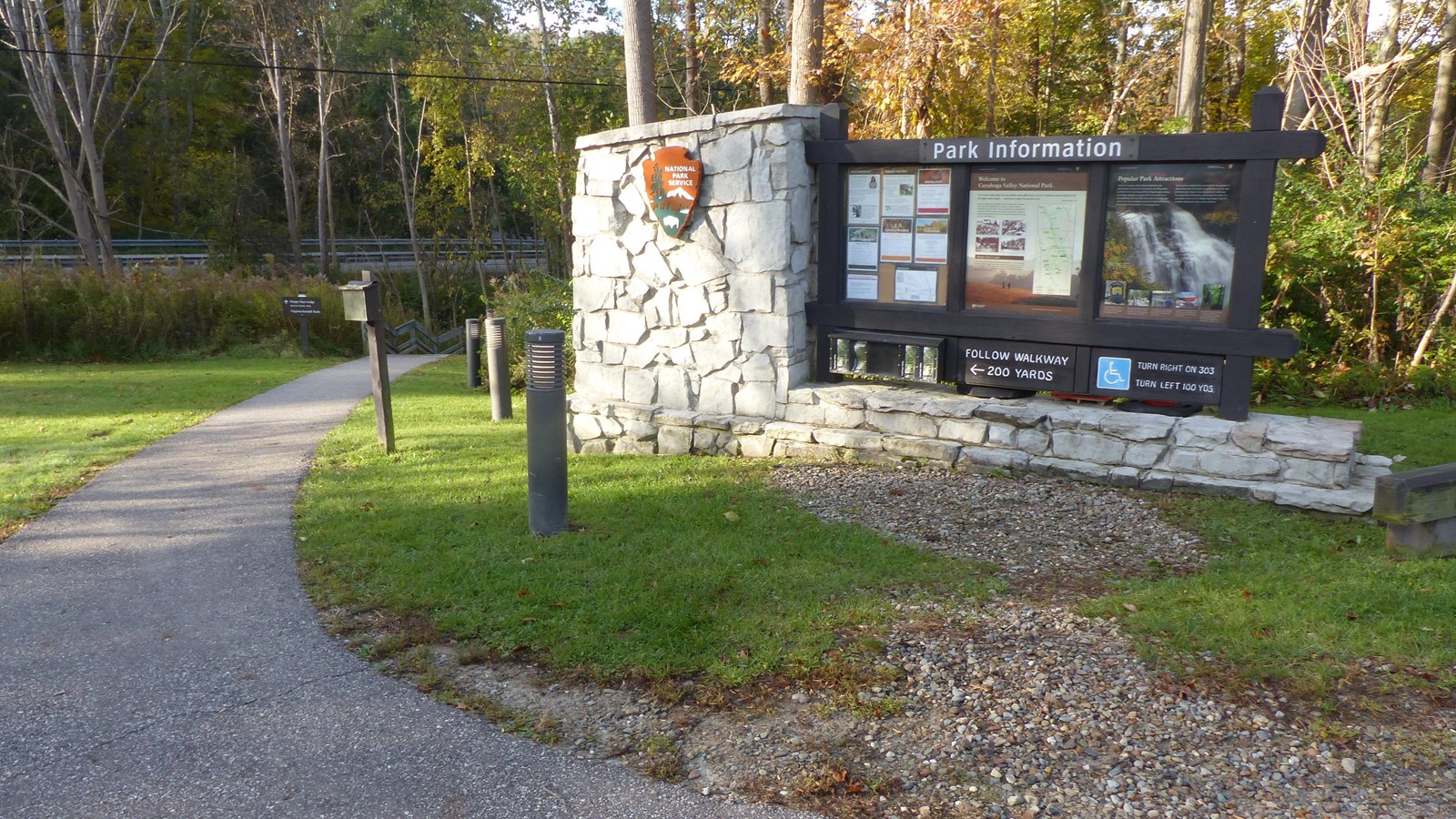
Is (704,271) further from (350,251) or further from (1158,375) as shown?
(350,251)

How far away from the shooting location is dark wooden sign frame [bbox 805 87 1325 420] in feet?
20.9

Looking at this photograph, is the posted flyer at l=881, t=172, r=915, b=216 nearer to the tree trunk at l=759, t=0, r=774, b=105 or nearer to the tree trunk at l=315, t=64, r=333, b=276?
the tree trunk at l=759, t=0, r=774, b=105

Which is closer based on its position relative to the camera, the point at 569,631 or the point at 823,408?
the point at 569,631

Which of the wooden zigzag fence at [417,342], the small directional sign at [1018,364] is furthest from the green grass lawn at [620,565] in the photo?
the wooden zigzag fence at [417,342]

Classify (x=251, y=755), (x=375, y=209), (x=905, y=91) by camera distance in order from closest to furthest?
(x=251, y=755), (x=905, y=91), (x=375, y=209)

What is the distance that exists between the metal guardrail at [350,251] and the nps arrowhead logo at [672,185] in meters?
28.1

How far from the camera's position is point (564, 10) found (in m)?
28.4

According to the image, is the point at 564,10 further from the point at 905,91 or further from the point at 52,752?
the point at 52,752

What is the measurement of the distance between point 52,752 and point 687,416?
525 cm

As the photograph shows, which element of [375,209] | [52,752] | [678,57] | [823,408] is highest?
[678,57]

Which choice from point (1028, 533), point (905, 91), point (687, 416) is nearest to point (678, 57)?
point (905, 91)

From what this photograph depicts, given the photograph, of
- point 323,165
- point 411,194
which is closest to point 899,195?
point 323,165

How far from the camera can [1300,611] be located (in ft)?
15.4

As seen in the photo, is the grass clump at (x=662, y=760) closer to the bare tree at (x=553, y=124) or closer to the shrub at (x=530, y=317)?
the shrub at (x=530, y=317)
